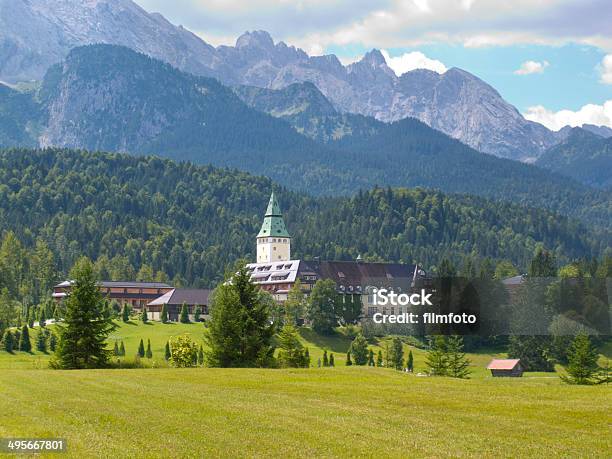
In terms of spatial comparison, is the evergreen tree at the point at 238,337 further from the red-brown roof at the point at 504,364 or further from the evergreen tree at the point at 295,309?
the evergreen tree at the point at 295,309

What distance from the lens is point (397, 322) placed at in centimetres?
18912

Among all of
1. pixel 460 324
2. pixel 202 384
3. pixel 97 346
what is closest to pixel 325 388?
pixel 202 384

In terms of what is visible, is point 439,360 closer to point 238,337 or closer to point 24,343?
point 238,337

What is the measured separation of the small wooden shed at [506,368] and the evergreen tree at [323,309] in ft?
129

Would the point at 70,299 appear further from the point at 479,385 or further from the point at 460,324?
the point at 460,324

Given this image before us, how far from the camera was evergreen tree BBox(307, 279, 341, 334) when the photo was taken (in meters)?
186

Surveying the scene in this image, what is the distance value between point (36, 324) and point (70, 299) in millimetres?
98013

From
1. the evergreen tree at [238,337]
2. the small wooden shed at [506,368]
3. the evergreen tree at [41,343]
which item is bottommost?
the small wooden shed at [506,368]

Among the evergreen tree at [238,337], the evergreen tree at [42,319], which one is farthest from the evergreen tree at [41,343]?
the evergreen tree at [238,337]

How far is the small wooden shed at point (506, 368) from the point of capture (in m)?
151

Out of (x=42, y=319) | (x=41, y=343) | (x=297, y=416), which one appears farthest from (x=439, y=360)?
(x=42, y=319)

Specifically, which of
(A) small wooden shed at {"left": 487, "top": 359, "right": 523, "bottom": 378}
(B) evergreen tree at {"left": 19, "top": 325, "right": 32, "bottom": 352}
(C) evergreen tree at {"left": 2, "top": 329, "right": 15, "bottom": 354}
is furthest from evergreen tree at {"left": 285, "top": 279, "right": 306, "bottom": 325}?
(C) evergreen tree at {"left": 2, "top": 329, "right": 15, "bottom": 354}

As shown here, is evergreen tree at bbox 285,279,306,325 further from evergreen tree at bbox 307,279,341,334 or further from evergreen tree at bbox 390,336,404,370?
evergreen tree at bbox 390,336,404,370

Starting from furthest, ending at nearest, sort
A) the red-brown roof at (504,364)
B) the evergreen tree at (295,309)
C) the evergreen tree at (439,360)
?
the evergreen tree at (295,309)
the red-brown roof at (504,364)
the evergreen tree at (439,360)
